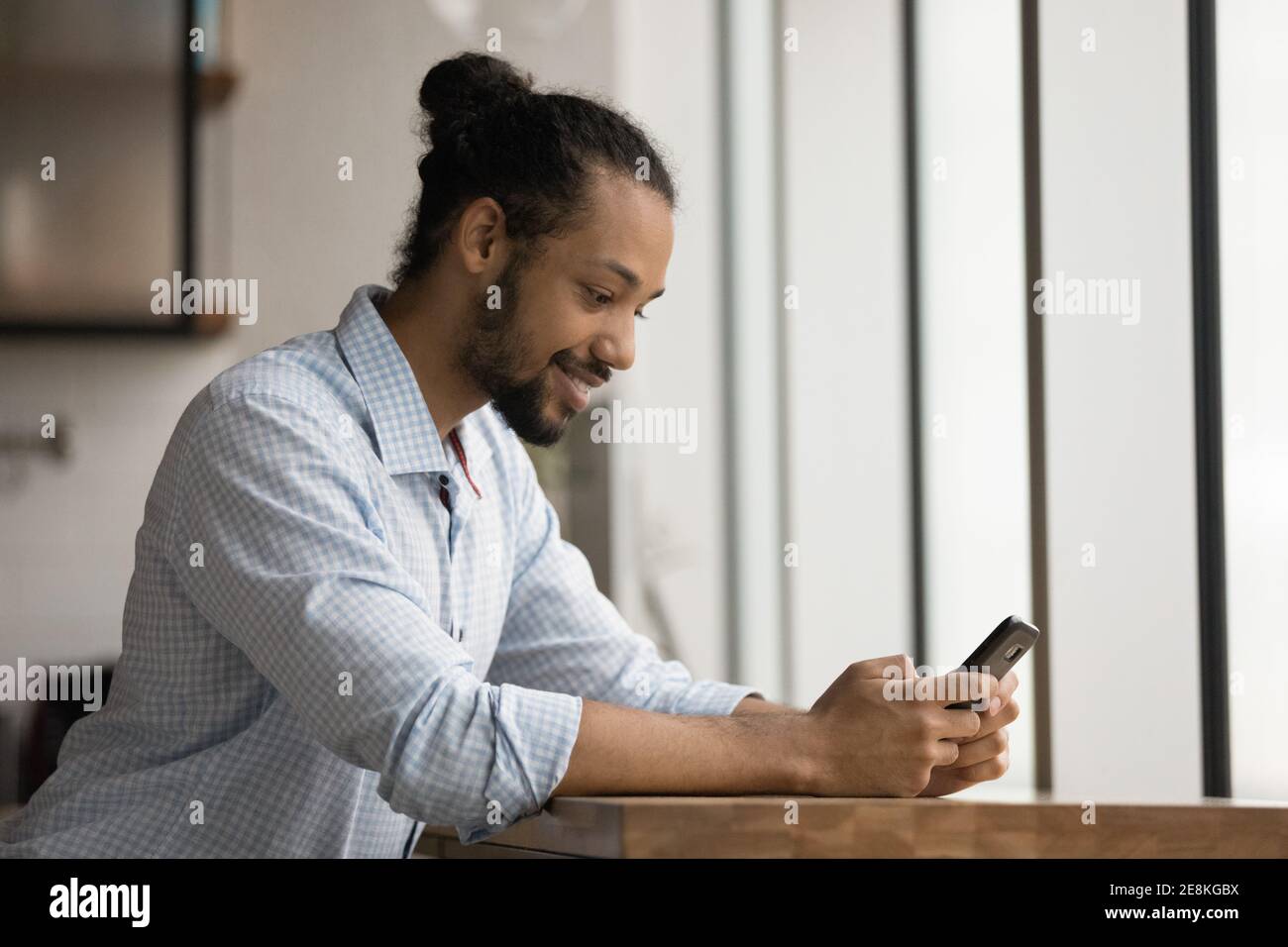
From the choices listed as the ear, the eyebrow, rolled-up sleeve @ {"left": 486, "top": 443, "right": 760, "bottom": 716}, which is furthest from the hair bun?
rolled-up sleeve @ {"left": 486, "top": 443, "right": 760, "bottom": 716}

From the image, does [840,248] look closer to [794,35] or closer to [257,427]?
[794,35]

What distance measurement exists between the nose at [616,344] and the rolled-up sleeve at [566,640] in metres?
0.20

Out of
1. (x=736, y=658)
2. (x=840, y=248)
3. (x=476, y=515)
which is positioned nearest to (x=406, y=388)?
(x=476, y=515)

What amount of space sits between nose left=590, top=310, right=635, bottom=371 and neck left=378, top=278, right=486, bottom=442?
4.9 inches

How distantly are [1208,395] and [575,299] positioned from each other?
1.15 metres

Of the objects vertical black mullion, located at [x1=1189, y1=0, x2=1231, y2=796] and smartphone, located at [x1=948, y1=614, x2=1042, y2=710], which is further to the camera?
vertical black mullion, located at [x1=1189, y1=0, x2=1231, y2=796]

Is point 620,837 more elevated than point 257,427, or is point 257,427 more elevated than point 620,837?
point 257,427

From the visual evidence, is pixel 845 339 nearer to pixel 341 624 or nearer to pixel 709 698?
pixel 709 698

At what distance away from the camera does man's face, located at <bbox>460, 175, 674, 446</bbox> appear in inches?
52.3

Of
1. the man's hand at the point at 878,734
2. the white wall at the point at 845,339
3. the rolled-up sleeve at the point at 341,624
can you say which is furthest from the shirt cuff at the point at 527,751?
the white wall at the point at 845,339

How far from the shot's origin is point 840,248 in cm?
315

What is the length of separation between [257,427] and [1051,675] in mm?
1624

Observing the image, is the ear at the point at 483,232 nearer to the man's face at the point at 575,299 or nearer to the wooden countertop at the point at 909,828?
the man's face at the point at 575,299

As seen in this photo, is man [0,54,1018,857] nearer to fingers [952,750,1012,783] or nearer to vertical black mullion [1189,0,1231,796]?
fingers [952,750,1012,783]
